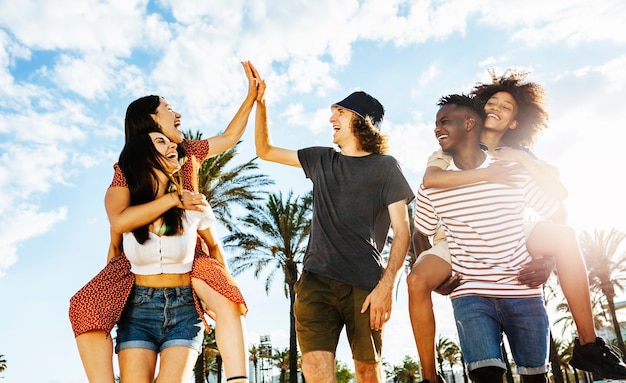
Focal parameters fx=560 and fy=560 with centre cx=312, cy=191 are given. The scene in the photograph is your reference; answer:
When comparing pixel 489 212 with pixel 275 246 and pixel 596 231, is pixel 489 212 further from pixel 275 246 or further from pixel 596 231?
pixel 596 231

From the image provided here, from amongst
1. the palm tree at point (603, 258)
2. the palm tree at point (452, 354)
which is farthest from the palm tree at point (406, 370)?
the palm tree at point (603, 258)

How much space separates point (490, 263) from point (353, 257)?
944mm

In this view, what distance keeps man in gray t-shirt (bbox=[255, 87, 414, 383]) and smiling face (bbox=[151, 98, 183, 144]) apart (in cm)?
114

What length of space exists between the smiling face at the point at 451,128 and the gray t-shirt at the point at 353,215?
0.50m

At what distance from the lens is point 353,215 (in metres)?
4.04

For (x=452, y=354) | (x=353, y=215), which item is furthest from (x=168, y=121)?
(x=452, y=354)

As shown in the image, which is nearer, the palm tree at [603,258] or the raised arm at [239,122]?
the raised arm at [239,122]

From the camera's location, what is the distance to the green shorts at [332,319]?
386cm

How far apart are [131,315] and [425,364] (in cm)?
174

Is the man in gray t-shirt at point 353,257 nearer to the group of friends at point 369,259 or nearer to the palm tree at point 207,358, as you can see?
the group of friends at point 369,259

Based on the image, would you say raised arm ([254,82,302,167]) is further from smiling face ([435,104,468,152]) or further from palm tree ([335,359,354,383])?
palm tree ([335,359,354,383])

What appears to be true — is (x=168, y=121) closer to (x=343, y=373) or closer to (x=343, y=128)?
(x=343, y=128)

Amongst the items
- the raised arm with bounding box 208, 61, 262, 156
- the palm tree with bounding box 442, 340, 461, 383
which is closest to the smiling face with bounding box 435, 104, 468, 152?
the raised arm with bounding box 208, 61, 262, 156

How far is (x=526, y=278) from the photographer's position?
3320mm
